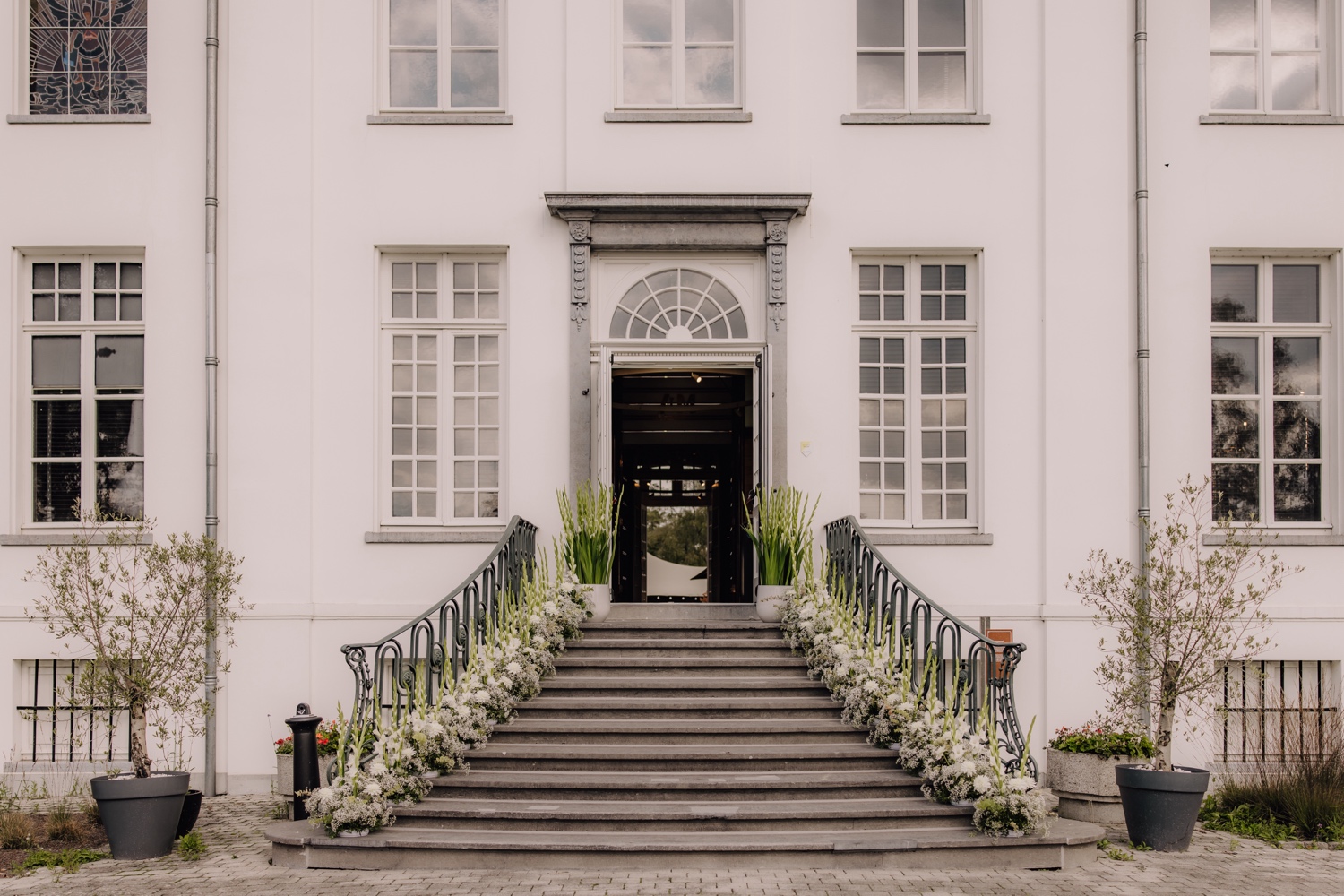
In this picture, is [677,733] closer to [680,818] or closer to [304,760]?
[680,818]

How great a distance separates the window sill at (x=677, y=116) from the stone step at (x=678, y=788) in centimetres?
529

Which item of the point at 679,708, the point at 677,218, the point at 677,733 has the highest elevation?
the point at 677,218

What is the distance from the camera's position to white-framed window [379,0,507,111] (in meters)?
10.3

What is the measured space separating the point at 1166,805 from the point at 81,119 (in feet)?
31.6

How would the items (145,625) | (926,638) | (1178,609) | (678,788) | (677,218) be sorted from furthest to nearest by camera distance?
(677,218)
(145,625)
(1178,609)
(926,638)
(678,788)

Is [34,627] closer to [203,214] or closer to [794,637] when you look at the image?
[203,214]

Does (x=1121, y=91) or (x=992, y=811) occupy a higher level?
(x=1121, y=91)

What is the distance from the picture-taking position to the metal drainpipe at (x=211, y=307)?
9.63 meters

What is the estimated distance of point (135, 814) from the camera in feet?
24.5

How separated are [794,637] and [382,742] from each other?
10.0ft

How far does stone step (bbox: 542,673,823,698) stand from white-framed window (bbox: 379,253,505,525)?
2.01 m

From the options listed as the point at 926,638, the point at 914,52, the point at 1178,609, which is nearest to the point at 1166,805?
the point at 1178,609

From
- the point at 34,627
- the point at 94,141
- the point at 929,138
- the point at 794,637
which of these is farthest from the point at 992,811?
the point at 94,141

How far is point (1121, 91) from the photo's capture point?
9.96m
